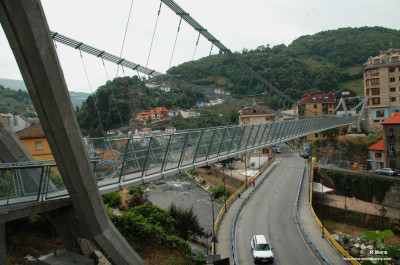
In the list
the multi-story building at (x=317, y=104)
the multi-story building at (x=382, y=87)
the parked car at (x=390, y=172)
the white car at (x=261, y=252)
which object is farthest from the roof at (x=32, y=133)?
the multi-story building at (x=317, y=104)

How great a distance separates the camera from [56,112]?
586cm

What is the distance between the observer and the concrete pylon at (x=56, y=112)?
5.35 m

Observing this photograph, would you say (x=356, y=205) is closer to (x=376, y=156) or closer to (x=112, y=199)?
(x=376, y=156)

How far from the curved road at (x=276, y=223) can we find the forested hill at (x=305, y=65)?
34.6 ft

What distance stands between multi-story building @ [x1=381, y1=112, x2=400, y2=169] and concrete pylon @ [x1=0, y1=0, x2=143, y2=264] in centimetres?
2953

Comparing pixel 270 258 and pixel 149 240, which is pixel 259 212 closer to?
pixel 270 258

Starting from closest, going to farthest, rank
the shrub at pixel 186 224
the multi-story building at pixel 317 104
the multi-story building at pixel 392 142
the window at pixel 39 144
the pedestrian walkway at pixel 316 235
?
the pedestrian walkway at pixel 316 235 → the window at pixel 39 144 → the shrub at pixel 186 224 → the multi-story building at pixel 392 142 → the multi-story building at pixel 317 104

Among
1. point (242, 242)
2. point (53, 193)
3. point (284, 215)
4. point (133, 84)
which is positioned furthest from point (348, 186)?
point (53, 193)

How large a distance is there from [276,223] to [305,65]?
6885 centimetres

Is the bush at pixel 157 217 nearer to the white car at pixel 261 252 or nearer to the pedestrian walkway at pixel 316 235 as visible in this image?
the white car at pixel 261 252

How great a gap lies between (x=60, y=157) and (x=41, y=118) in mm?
850

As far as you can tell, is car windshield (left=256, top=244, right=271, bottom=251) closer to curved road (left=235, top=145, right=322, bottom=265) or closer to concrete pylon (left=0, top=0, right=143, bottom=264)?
curved road (left=235, top=145, right=322, bottom=265)

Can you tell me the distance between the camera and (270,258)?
12.2 metres

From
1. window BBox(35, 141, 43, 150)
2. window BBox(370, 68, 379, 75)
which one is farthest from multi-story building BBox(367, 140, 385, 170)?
window BBox(35, 141, 43, 150)
